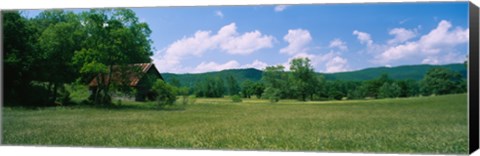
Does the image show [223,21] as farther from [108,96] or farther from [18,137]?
[18,137]

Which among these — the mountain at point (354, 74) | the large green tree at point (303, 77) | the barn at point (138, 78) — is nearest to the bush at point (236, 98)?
the mountain at point (354, 74)

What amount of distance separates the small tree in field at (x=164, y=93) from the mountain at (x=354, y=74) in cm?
22

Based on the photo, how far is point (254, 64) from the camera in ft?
58.1

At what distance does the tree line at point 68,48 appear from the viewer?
1905 cm

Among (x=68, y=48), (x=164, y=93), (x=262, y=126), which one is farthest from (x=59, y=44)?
(x=262, y=126)

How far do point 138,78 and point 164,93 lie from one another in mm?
749

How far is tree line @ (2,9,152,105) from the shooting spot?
19.0m

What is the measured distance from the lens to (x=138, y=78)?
744 inches

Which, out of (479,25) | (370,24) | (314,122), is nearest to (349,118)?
(314,122)

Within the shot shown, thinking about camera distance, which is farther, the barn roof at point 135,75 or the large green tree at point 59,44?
the large green tree at point 59,44

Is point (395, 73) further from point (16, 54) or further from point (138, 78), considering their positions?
point (16, 54)

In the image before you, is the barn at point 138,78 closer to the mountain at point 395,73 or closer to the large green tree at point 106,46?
the large green tree at point 106,46

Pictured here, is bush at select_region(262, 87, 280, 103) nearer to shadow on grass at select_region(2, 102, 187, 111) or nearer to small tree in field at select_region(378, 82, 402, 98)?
shadow on grass at select_region(2, 102, 187, 111)

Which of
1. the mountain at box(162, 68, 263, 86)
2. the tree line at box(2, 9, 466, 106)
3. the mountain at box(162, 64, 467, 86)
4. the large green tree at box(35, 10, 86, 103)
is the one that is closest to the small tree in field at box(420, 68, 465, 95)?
the mountain at box(162, 64, 467, 86)
